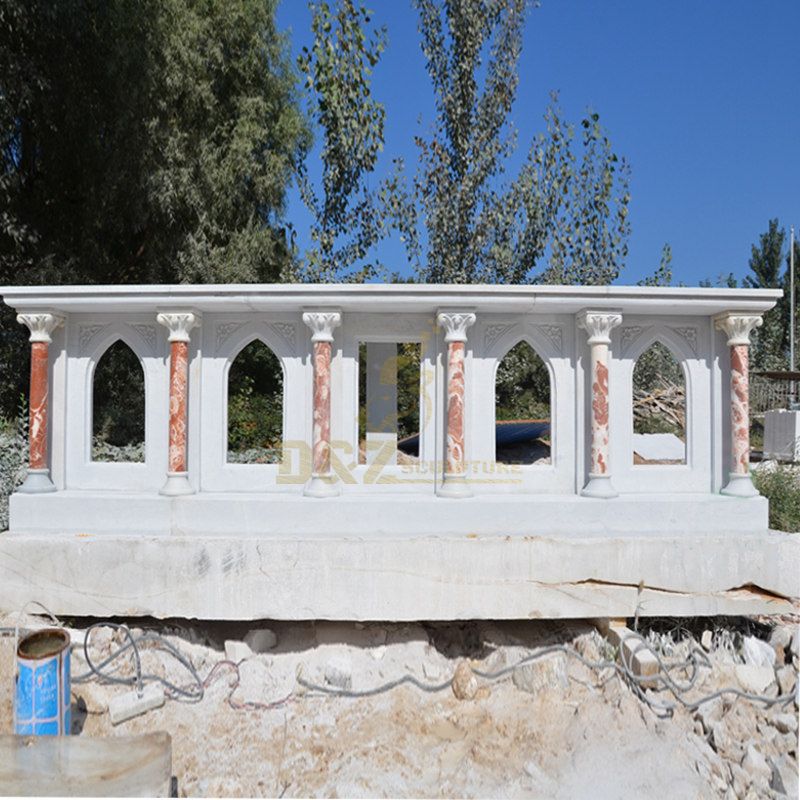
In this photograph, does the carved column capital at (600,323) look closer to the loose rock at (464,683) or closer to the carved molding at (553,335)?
the carved molding at (553,335)

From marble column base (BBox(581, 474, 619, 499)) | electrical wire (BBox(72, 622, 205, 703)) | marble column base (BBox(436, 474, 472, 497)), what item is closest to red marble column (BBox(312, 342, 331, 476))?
marble column base (BBox(436, 474, 472, 497))

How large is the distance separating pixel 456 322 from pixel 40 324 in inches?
188

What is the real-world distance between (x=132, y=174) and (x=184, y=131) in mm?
1873

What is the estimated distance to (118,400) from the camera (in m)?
13.0

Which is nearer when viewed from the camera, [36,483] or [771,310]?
[36,483]

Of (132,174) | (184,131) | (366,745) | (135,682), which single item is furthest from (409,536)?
(184,131)

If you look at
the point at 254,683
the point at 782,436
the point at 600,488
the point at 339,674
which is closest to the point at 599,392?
the point at 600,488

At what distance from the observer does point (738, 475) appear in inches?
251

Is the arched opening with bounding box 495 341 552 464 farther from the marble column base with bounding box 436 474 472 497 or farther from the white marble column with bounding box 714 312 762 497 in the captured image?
the marble column base with bounding box 436 474 472 497

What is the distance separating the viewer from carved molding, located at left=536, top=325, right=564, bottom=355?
6605 millimetres

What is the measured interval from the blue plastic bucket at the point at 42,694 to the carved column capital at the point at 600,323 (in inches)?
231

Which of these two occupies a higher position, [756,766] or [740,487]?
[740,487]

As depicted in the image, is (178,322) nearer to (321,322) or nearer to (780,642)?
(321,322)

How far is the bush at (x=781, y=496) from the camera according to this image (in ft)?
26.2
